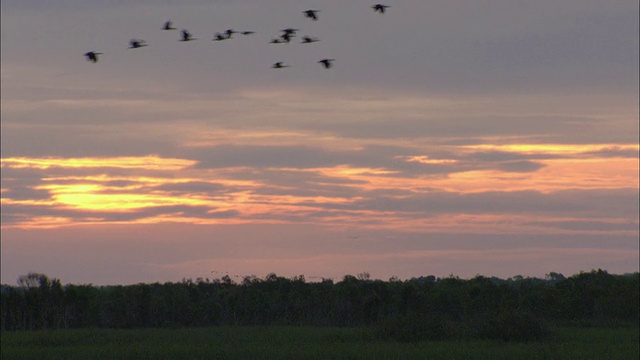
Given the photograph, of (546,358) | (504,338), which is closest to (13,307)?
(504,338)

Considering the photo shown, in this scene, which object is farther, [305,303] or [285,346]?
[305,303]

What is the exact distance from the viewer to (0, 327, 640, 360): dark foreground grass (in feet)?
85.8

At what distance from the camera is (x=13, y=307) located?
47.0 m

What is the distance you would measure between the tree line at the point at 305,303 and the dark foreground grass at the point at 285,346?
11474mm

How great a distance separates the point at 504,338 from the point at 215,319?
2016cm

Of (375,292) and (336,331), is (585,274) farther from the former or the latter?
(336,331)

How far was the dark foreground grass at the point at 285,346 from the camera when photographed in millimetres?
26141

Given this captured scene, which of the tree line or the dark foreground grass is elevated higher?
the tree line

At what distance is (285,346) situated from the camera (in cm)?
2894

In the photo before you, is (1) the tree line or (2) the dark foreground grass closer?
(2) the dark foreground grass

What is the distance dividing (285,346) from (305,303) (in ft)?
74.4

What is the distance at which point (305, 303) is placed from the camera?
51.6 m

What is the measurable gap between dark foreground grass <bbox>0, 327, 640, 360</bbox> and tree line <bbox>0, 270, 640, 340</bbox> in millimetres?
11474

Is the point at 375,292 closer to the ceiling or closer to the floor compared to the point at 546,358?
closer to the ceiling
